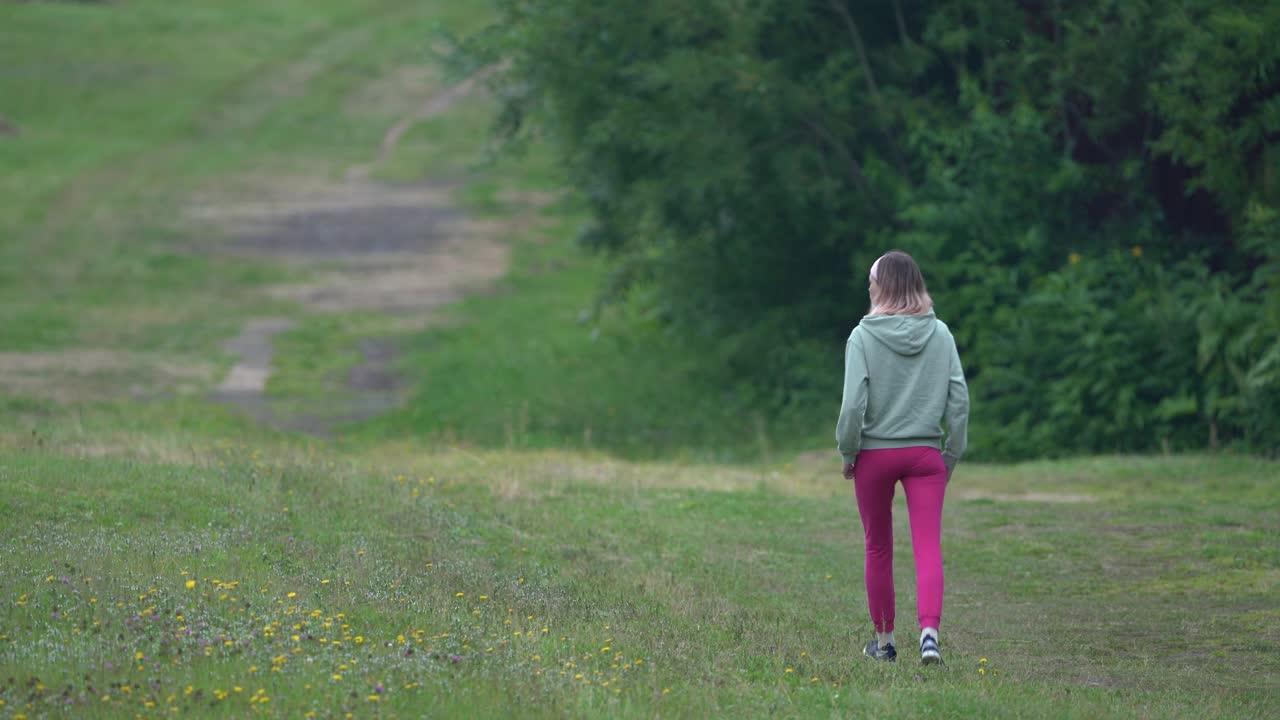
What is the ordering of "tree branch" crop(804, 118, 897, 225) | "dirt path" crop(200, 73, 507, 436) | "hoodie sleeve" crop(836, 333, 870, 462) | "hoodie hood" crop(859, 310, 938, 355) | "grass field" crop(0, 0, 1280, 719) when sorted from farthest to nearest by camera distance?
"dirt path" crop(200, 73, 507, 436), "tree branch" crop(804, 118, 897, 225), "hoodie hood" crop(859, 310, 938, 355), "hoodie sleeve" crop(836, 333, 870, 462), "grass field" crop(0, 0, 1280, 719)

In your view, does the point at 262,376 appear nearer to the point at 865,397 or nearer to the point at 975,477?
the point at 975,477

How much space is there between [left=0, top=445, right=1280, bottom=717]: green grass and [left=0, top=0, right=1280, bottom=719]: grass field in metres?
0.03

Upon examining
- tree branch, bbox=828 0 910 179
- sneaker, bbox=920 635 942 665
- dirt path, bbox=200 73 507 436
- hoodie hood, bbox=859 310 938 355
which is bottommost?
dirt path, bbox=200 73 507 436

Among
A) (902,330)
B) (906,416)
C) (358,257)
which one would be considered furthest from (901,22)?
(358,257)

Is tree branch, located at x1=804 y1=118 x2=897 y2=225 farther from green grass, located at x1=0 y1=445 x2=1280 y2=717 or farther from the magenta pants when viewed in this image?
the magenta pants

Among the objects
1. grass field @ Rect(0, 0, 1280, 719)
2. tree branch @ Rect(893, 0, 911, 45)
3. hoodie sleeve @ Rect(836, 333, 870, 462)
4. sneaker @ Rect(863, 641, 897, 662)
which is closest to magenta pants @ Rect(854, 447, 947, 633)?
hoodie sleeve @ Rect(836, 333, 870, 462)

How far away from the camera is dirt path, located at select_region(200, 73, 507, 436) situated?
73.7 ft

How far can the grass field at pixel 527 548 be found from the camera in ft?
20.7

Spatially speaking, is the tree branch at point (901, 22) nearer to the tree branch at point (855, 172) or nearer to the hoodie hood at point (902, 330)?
the tree branch at point (855, 172)

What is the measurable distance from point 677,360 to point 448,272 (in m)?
9.06

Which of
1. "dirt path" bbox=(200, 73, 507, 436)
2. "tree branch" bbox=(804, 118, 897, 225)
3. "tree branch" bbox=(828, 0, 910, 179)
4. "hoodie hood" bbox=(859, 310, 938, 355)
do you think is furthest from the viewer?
"dirt path" bbox=(200, 73, 507, 436)

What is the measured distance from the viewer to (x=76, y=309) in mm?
26562

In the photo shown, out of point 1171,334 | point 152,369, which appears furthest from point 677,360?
point 1171,334

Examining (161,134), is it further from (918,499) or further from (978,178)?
(918,499)
